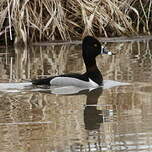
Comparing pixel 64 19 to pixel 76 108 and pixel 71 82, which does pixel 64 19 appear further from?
pixel 76 108

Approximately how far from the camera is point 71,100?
9047mm

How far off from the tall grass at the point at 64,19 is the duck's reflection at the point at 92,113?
5859 mm

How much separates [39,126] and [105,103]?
1620mm

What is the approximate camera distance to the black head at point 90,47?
440 inches

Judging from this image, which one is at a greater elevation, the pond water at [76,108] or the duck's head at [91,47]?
the duck's head at [91,47]

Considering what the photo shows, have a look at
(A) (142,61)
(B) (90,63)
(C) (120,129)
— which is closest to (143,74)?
(B) (90,63)

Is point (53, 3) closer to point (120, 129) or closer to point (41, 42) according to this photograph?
point (41, 42)

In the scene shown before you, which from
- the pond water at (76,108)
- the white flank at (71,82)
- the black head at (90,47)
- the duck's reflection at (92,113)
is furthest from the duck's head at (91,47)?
the duck's reflection at (92,113)

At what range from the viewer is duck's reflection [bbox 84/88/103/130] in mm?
7288

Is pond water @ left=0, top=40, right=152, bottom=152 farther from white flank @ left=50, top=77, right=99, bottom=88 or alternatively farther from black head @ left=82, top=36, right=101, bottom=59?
black head @ left=82, top=36, right=101, bottom=59

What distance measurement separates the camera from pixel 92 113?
8.05 m

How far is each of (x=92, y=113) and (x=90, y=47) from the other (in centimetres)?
328

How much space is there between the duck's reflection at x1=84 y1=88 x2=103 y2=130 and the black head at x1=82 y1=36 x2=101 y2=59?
138cm

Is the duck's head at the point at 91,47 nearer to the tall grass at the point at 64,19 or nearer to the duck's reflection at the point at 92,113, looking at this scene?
the duck's reflection at the point at 92,113
